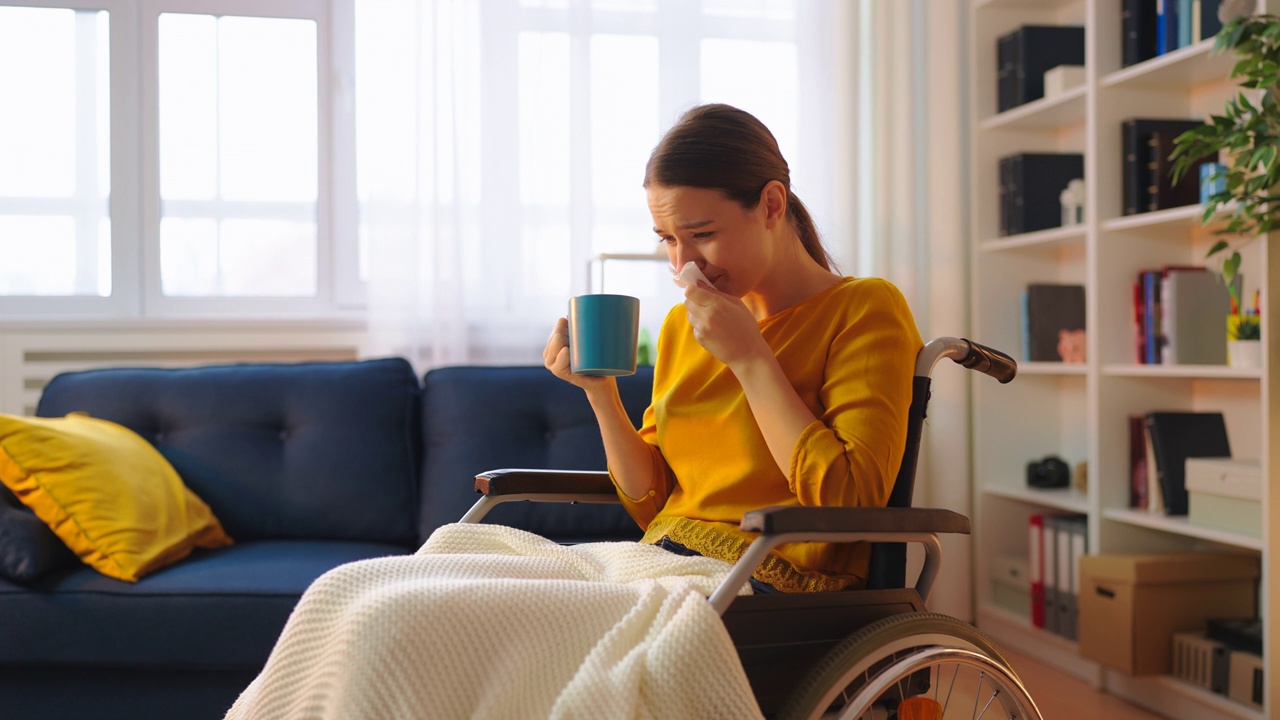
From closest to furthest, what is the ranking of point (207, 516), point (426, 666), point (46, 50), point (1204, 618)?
point (426, 666)
point (207, 516)
point (1204, 618)
point (46, 50)

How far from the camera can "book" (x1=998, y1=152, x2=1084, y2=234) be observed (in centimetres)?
301

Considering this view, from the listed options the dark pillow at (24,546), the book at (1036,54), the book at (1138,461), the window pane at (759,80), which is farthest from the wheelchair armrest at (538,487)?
the book at (1036,54)

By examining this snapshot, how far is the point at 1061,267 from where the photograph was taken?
3209 mm

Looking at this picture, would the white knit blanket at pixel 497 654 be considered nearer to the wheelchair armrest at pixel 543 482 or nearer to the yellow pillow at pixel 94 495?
the wheelchair armrest at pixel 543 482

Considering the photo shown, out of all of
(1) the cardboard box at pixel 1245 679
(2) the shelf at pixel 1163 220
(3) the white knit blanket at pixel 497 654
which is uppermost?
(2) the shelf at pixel 1163 220

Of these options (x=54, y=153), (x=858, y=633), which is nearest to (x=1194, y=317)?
(x=858, y=633)

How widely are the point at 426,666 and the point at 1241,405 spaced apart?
2.34 meters

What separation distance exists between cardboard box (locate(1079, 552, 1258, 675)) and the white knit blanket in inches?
70.6

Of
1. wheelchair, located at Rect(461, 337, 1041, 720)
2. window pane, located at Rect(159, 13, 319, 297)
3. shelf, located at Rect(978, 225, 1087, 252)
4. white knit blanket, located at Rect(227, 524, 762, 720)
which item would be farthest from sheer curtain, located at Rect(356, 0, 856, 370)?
white knit blanket, located at Rect(227, 524, 762, 720)

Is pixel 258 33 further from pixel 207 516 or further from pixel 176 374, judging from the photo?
pixel 207 516

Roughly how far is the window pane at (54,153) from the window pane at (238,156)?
7.0 inches

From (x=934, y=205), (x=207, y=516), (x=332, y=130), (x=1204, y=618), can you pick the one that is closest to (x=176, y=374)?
(x=207, y=516)

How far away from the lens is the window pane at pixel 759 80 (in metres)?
3.27

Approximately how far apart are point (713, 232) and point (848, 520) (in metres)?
0.45
